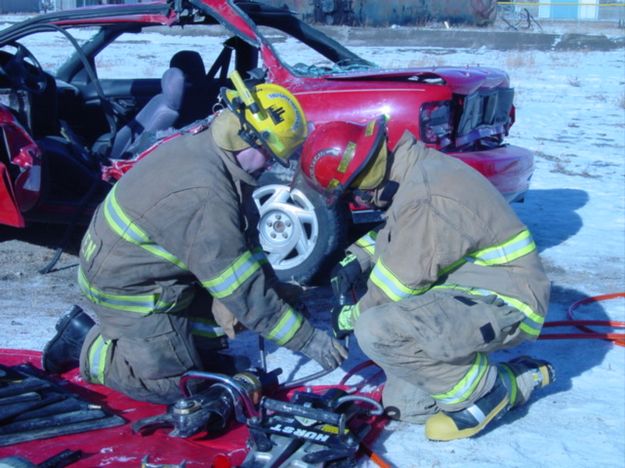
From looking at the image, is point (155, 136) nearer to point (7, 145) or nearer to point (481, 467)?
point (7, 145)

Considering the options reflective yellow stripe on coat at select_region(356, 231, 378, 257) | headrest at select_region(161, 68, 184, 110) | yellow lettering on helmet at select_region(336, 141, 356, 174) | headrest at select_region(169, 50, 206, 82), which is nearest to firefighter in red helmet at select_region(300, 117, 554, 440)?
yellow lettering on helmet at select_region(336, 141, 356, 174)

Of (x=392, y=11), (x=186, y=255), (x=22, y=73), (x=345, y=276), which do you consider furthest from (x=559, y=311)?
(x=392, y=11)

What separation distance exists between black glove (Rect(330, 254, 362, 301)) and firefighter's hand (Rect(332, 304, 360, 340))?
0.48 ft

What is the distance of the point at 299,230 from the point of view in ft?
17.3

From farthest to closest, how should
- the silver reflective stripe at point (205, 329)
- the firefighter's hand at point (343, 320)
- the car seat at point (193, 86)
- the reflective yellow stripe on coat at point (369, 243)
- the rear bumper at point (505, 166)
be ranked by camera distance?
the car seat at point (193, 86) < the rear bumper at point (505, 166) < the reflective yellow stripe on coat at point (369, 243) < the silver reflective stripe at point (205, 329) < the firefighter's hand at point (343, 320)

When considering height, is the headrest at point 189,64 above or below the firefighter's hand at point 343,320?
above

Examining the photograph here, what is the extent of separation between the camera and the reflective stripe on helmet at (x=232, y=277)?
3486 mm

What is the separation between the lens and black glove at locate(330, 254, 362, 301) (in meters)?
4.14

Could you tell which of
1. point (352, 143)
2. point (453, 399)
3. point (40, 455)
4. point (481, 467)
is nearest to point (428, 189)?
point (352, 143)

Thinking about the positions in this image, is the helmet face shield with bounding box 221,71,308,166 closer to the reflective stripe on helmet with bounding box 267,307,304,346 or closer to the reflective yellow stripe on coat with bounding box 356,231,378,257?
the reflective stripe on helmet with bounding box 267,307,304,346

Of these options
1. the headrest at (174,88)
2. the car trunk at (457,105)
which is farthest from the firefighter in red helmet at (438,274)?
the headrest at (174,88)

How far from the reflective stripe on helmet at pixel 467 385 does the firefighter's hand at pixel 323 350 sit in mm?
472

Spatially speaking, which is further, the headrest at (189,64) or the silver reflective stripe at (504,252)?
the headrest at (189,64)

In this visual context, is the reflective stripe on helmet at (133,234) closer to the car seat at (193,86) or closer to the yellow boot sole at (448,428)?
the yellow boot sole at (448,428)
